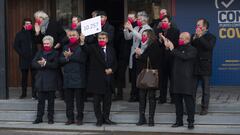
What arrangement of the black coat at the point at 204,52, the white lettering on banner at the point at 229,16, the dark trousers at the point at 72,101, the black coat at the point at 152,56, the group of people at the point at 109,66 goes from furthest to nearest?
the white lettering on banner at the point at 229,16 → the dark trousers at the point at 72,101 → the black coat at the point at 204,52 → the black coat at the point at 152,56 → the group of people at the point at 109,66

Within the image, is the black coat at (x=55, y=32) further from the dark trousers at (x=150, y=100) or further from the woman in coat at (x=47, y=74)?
the dark trousers at (x=150, y=100)

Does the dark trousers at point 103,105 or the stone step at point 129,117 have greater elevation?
the dark trousers at point 103,105

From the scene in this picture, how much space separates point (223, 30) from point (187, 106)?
13.6 feet

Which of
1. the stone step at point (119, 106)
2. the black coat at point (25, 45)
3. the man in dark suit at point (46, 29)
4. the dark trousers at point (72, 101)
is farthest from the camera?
the black coat at point (25, 45)

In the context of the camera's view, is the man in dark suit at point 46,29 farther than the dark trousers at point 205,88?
Yes

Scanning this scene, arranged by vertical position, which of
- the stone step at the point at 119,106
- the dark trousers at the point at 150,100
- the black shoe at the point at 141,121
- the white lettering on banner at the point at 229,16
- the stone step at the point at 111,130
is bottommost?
the stone step at the point at 111,130

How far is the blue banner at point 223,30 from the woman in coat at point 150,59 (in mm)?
3505

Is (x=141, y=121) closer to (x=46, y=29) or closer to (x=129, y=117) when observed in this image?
(x=129, y=117)

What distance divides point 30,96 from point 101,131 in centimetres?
332

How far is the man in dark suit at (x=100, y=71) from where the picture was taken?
1039 cm

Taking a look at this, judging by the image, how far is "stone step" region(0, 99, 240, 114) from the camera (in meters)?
11.1

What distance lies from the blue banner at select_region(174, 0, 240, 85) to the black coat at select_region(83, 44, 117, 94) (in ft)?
12.8

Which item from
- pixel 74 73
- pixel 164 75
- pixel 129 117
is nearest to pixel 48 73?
pixel 74 73

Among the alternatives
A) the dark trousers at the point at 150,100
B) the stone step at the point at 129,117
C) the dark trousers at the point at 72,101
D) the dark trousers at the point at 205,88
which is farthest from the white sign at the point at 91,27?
the dark trousers at the point at 205,88
